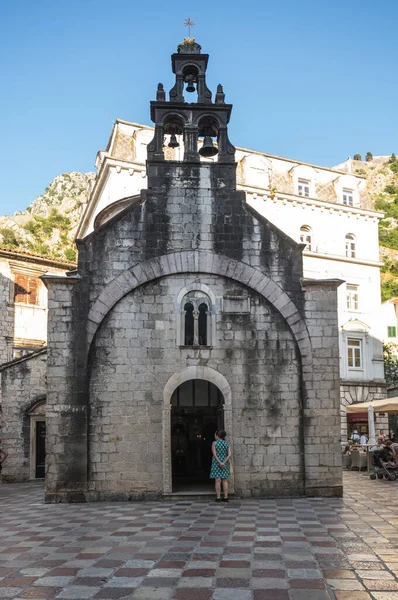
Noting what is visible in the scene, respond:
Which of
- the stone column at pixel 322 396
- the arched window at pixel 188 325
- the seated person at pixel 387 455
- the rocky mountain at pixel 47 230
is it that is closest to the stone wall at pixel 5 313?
the arched window at pixel 188 325

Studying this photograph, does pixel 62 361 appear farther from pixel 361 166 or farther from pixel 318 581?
pixel 361 166

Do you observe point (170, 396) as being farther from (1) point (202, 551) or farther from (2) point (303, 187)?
(2) point (303, 187)

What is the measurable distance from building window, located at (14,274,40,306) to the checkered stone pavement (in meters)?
15.0

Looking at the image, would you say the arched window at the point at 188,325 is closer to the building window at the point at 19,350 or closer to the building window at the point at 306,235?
the building window at the point at 19,350

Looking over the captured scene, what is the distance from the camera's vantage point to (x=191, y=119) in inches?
633

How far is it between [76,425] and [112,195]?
Result: 1683cm

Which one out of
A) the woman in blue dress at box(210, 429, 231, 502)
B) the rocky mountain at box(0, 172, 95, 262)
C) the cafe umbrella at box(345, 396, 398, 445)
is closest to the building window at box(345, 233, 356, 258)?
the cafe umbrella at box(345, 396, 398, 445)

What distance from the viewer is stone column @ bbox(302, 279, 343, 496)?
567 inches

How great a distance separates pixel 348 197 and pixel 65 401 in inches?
1079

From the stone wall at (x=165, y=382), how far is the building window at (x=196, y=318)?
25 centimetres

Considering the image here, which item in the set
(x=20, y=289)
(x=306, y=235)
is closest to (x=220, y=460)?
(x=20, y=289)

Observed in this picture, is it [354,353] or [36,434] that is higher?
[354,353]

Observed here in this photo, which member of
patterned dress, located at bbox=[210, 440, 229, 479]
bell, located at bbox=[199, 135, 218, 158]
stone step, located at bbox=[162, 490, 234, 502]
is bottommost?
stone step, located at bbox=[162, 490, 234, 502]

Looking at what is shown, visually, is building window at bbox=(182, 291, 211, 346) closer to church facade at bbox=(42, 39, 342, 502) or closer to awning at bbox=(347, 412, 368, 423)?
church facade at bbox=(42, 39, 342, 502)
